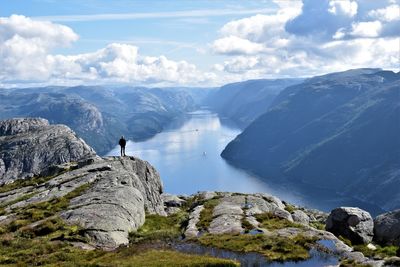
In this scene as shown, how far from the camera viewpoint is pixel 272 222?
54.1 meters

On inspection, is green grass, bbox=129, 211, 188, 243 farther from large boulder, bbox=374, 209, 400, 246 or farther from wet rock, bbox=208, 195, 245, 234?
large boulder, bbox=374, 209, 400, 246

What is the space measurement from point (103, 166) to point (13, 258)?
123 feet

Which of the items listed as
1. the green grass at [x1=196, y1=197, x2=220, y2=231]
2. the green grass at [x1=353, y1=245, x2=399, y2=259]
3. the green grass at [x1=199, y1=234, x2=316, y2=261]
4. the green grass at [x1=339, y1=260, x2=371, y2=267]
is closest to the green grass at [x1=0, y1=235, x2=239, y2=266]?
the green grass at [x1=199, y1=234, x2=316, y2=261]

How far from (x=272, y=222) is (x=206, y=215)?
9.78m

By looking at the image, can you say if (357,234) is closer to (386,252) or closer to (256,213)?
(386,252)

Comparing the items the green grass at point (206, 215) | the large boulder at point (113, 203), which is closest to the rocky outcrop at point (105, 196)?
the large boulder at point (113, 203)

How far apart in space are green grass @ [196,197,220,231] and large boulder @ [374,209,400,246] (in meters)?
19.1

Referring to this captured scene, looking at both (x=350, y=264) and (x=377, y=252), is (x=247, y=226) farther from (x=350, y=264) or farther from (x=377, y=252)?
(x=350, y=264)

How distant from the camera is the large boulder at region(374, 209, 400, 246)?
1896 inches

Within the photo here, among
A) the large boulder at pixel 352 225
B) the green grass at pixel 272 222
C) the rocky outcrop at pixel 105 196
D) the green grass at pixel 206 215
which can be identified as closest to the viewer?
the rocky outcrop at pixel 105 196

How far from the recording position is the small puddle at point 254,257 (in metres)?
34.9

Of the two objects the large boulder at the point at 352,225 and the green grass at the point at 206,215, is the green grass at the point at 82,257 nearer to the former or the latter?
the green grass at the point at 206,215

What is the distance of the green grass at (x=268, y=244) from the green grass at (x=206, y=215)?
8.02m

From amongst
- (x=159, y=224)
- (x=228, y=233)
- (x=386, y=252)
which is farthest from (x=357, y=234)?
(x=159, y=224)
